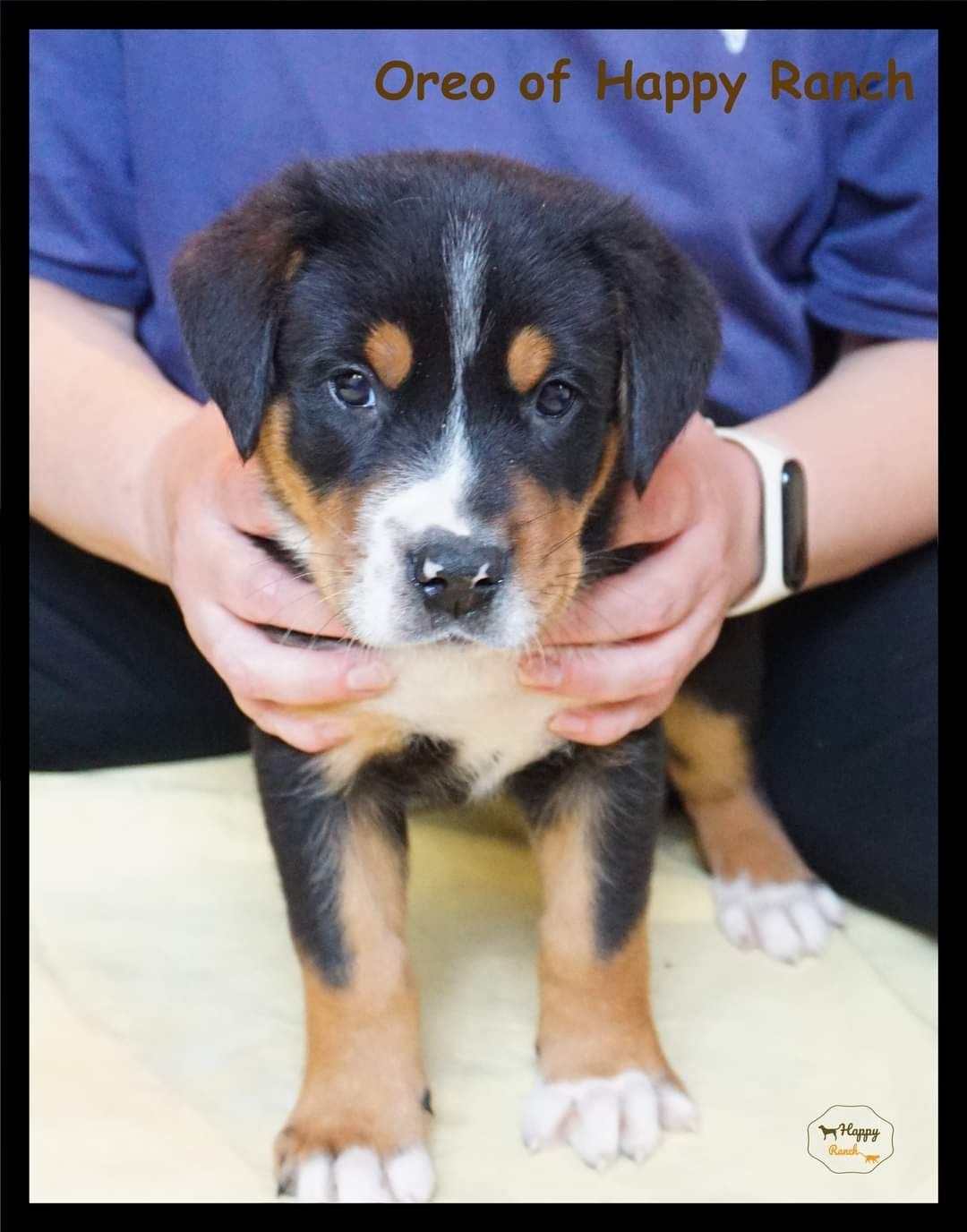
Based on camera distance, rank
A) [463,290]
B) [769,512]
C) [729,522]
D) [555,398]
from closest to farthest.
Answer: [463,290] < [555,398] < [729,522] < [769,512]

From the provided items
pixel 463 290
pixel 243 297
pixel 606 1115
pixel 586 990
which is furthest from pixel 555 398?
pixel 606 1115

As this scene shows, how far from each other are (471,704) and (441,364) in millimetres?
497

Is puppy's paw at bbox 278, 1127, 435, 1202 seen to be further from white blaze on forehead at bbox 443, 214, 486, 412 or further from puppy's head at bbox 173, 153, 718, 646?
white blaze on forehead at bbox 443, 214, 486, 412

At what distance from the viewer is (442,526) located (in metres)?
1.55

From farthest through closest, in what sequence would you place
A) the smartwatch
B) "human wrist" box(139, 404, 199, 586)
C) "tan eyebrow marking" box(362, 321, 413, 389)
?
the smartwatch < "human wrist" box(139, 404, 199, 586) < "tan eyebrow marking" box(362, 321, 413, 389)

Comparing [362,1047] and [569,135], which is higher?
[569,135]

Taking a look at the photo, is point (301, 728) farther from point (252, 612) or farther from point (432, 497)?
point (432, 497)

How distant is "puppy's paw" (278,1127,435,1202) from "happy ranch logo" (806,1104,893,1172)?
52cm

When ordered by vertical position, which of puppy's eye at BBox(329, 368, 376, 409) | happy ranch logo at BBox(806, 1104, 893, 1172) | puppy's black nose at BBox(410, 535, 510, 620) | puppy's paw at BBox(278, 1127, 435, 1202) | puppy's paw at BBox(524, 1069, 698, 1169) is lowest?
puppy's paw at BBox(278, 1127, 435, 1202)

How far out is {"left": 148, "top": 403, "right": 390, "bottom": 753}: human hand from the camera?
1.82 metres

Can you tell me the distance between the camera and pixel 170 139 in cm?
233

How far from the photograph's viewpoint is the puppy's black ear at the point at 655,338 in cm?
173

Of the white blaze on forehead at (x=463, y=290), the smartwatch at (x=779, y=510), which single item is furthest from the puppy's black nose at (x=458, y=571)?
the smartwatch at (x=779, y=510)

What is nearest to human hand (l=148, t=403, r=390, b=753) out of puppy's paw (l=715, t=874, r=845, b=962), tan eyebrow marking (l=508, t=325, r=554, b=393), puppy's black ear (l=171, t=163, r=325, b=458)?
puppy's black ear (l=171, t=163, r=325, b=458)
